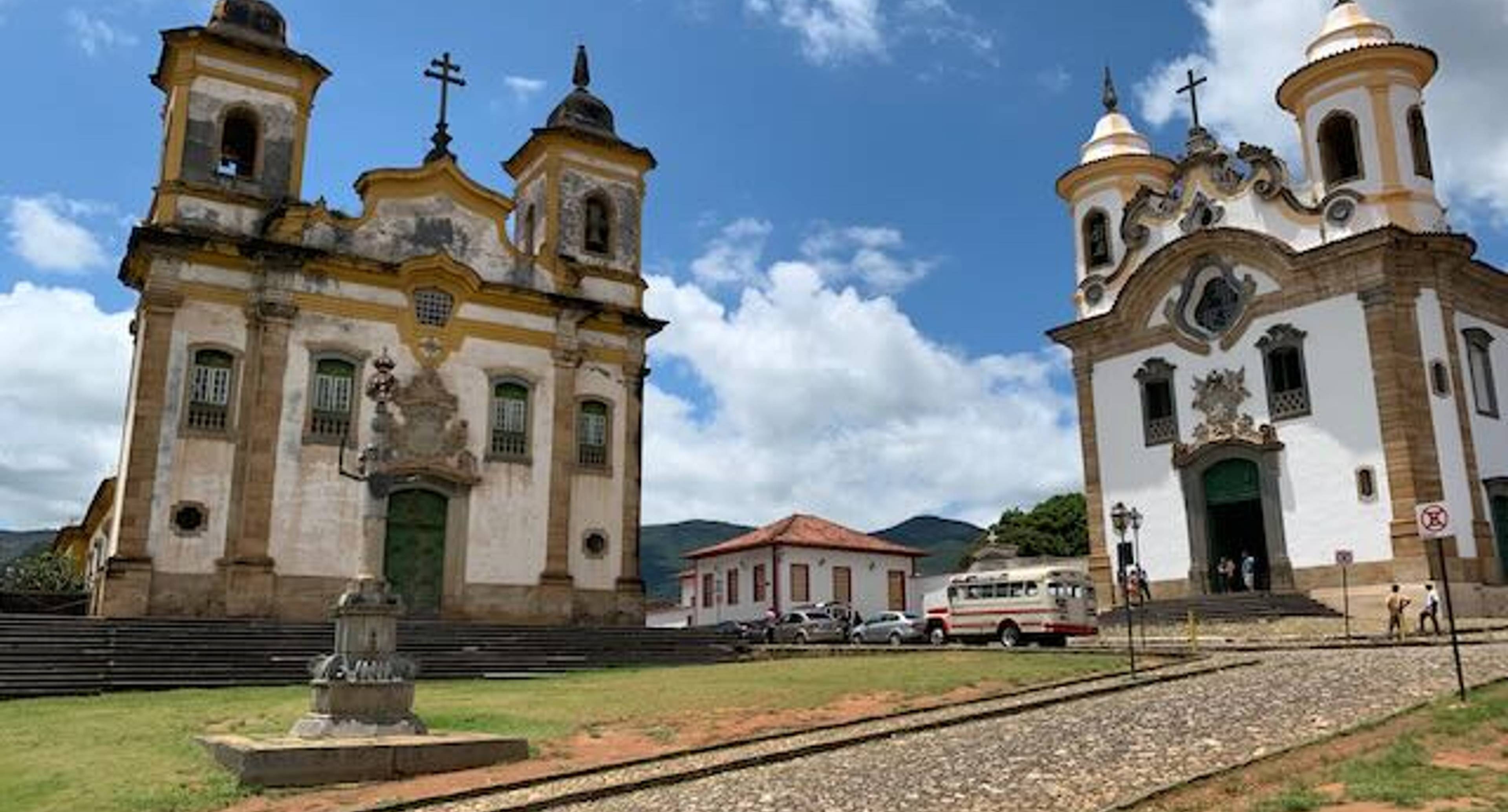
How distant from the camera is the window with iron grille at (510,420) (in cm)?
2684

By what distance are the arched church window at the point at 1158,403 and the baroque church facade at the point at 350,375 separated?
1275cm

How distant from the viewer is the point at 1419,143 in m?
27.9

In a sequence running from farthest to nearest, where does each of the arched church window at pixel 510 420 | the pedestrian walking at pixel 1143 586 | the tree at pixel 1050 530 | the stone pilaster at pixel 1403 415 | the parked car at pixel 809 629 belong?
the tree at pixel 1050 530
the parked car at pixel 809 629
the pedestrian walking at pixel 1143 586
the arched church window at pixel 510 420
the stone pilaster at pixel 1403 415

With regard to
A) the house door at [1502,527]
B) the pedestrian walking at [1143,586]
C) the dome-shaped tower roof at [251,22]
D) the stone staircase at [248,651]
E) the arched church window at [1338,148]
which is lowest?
the stone staircase at [248,651]

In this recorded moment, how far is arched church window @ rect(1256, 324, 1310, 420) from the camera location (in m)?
27.1

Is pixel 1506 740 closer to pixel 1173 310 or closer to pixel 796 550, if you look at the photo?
pixel 1173 310

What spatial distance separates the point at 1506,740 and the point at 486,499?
2068 cm

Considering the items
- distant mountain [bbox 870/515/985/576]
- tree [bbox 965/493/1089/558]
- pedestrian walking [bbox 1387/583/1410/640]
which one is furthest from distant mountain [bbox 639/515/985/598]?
pedestrian walking [bbox 1387/583/1410/640]

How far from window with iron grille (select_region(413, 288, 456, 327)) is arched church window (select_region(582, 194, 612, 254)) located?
4.43 m

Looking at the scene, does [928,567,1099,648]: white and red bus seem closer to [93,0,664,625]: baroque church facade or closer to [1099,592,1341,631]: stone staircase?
[1099,592,1341,631]: stone staircase

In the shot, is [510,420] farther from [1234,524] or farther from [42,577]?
[1234,524]

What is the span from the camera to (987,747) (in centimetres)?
1027

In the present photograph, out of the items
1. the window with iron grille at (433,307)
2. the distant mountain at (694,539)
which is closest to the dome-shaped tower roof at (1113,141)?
the window with iron grille at (433,307)

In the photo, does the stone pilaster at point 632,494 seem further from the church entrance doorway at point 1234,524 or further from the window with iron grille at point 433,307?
the church entrance doorway at point 1234,524
